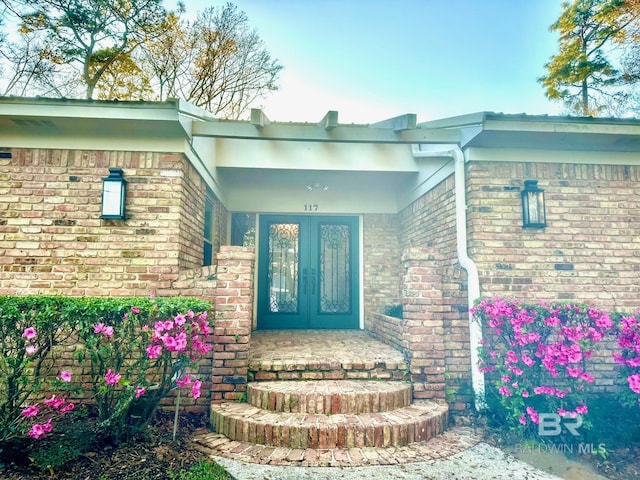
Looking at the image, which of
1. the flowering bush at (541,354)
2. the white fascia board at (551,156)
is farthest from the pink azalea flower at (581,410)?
the white fascia board at (551,156)

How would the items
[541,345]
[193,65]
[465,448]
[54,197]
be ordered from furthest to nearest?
[193,65], [54,197], [541,345], [465,448]

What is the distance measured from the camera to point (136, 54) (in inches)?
356

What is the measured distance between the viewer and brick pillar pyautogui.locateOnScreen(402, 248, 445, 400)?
3376mm

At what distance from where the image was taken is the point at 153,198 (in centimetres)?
367

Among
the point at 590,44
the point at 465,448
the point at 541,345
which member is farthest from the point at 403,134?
the point at 590,44

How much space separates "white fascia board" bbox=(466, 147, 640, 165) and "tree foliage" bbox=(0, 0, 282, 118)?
300 inches

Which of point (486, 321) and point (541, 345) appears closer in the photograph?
point (541, 345)

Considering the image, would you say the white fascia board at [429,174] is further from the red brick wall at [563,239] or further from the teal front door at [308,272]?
the teal front door at [308,272]

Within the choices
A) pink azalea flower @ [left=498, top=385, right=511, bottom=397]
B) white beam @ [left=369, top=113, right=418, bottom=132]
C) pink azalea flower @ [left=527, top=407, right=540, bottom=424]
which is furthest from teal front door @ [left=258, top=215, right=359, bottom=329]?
pink azalea flower @ [left=527, top=407, right=540, bottom=424]

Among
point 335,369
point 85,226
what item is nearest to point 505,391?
point 335,369

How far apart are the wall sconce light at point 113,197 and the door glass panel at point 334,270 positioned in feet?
10.7

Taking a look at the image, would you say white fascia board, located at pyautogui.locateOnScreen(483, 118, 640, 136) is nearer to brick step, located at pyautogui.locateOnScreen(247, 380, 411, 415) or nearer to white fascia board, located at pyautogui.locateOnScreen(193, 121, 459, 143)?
white fascia board, located at pyautogui.locateOnScreen(193, 121, 459, 143)

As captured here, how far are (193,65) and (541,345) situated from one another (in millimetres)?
10099

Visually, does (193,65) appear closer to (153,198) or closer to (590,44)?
(153,198)
